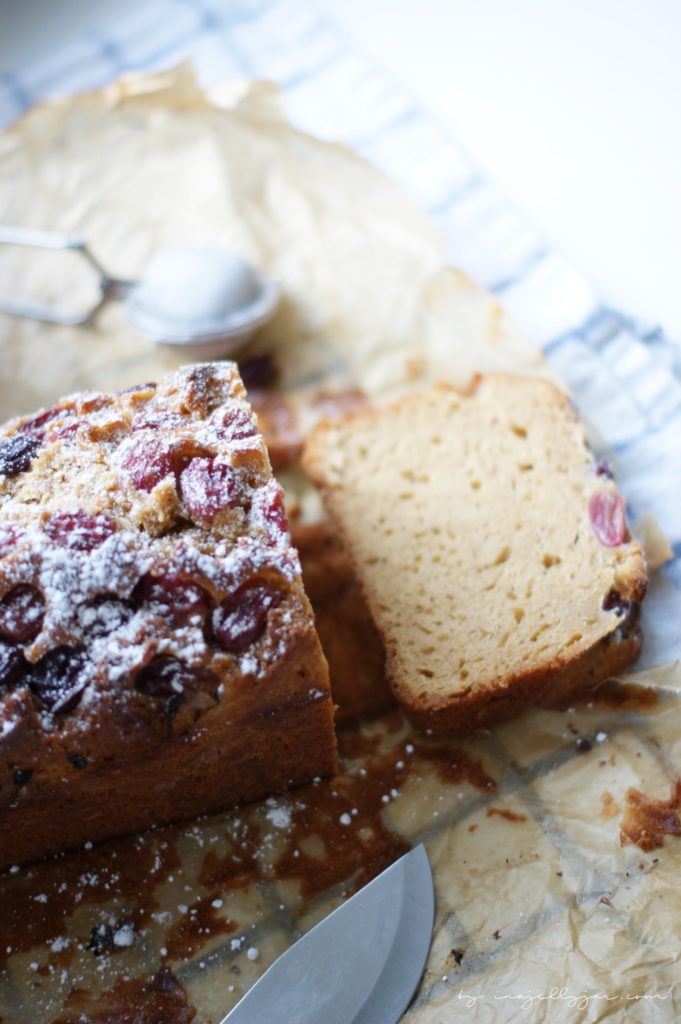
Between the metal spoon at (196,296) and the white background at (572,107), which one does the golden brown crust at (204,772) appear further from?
the white background at (572,107)

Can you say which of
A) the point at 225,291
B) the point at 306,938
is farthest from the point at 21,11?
the point at 306,938

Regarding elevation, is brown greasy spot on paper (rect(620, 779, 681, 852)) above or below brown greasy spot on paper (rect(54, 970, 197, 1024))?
above

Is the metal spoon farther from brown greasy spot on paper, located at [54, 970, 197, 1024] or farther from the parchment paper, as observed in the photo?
brown greasy spot on paper, located at [54, 970, 197, 1024]

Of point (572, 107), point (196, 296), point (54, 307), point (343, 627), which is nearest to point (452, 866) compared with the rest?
point (343, 627)

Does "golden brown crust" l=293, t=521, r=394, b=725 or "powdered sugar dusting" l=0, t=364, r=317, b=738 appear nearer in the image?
"powdered sugar dusting" l=0, t=364, r=317, b=738

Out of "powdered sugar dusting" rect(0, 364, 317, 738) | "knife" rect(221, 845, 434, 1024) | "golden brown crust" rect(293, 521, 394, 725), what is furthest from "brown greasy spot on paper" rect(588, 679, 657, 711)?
"powdered sugar dusting" rect(0, 364, 317, 738)

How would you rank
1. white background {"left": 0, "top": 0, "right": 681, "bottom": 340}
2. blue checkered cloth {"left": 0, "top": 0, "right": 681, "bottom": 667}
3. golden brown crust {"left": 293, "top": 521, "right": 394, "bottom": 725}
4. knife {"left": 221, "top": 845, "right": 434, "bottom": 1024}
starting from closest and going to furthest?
knife {"left": 221, "top": 845, "right": 434, "bottom": 1024}, golden brown crust {"left": 293, "top": 521, "right": 394, "bottom": 725}, blue checkered cloth {"left": 0, "top": 0, "right": 681, "bottom": 667}, white background {"left": 0, "top": 0, "right": 681, "bottom": 340}

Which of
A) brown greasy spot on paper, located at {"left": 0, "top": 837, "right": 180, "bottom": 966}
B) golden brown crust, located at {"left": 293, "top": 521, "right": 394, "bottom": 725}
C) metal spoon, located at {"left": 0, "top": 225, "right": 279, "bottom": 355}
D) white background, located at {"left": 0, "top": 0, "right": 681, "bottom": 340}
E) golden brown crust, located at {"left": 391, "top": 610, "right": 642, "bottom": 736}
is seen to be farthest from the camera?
white background, located at {"left": 0, "top": 0, "right": 681, "bottom": 340}

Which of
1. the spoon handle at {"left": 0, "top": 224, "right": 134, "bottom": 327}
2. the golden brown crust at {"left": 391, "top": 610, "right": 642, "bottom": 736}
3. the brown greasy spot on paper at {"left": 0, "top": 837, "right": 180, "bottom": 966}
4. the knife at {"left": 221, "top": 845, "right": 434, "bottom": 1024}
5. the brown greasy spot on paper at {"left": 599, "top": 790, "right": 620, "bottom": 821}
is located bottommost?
the brown greasy spot on paper at {"left": 0, "top": 837, "right": 180, "bottom": 966}
